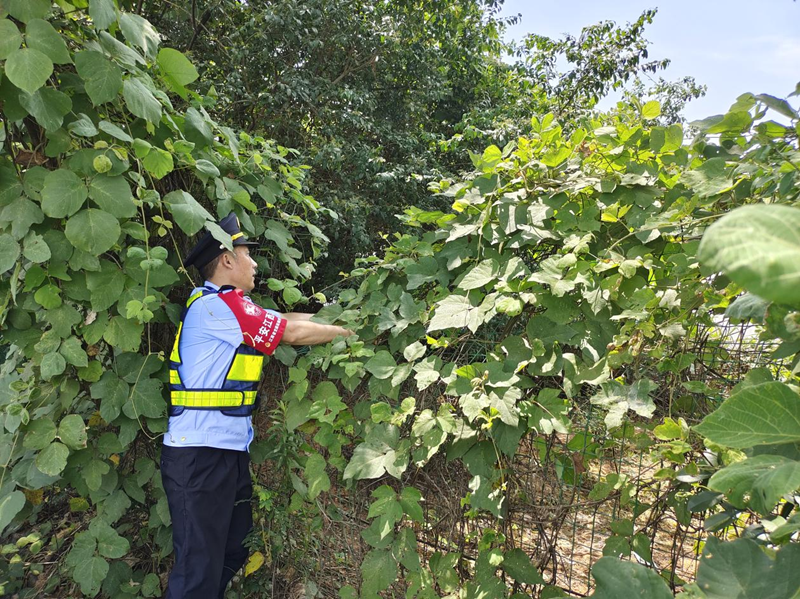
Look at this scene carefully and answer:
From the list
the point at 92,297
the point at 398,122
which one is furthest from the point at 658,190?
the point at 398,122

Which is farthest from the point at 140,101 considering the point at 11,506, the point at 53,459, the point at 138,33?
the point at 11,506

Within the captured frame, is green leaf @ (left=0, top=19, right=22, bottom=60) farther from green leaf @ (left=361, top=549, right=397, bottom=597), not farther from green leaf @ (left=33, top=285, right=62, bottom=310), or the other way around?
green leaf @ (left=361, top=549, right=397, bottom=597)

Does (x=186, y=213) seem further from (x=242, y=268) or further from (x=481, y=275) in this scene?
(x=481, y=275)

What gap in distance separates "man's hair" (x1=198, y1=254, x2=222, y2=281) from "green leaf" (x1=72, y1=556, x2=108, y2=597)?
1.34m

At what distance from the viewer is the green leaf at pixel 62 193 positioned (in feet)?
5.99

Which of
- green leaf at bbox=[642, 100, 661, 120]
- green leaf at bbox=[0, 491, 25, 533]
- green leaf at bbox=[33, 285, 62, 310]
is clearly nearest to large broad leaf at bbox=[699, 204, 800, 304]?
green leaf at bbox=[642, 100, 661, 120]

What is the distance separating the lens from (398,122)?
8.38m

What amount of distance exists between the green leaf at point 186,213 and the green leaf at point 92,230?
0.21 meters

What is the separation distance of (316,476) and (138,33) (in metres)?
1.73

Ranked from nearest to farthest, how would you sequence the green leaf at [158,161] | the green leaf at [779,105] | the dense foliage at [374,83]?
the green leaf at [779,105] < the green leaf at [158,161] < the dense foliage at [374,83]

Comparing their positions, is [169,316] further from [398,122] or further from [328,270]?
[398,122]

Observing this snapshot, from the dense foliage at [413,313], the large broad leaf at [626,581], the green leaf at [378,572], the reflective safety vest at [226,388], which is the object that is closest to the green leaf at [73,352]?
the dense foliage at [413,313]

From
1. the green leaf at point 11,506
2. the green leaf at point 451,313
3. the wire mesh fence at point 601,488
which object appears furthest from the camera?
the green leaf at point 11,506

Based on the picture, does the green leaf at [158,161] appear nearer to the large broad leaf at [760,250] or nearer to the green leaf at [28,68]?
the green leaf at [28,68]
